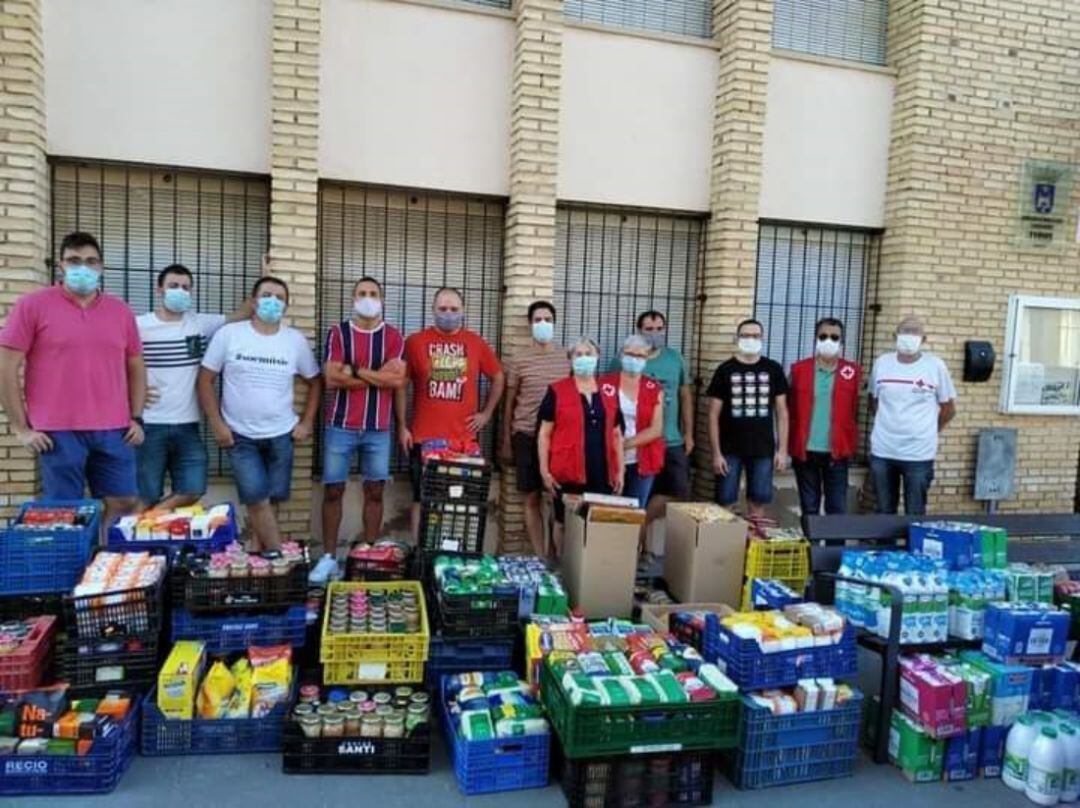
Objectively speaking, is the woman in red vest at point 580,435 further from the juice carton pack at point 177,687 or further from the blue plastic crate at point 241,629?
the juice carton pack at point 177,687

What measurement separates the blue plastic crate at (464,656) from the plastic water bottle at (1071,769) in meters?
2.64

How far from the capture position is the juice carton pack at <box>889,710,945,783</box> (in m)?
3.91

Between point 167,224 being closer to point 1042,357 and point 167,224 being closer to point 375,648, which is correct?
point 375,648

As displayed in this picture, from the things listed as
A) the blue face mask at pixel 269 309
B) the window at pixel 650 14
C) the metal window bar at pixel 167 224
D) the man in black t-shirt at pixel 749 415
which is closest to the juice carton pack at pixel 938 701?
the man in black t-shirt at pixel 749 415

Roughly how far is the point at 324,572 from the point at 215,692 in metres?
1.34

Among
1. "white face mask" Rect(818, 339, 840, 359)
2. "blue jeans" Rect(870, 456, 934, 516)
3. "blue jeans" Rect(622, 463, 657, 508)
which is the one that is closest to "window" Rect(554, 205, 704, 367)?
"white face mask" Rect(818, 339, 840, 359)

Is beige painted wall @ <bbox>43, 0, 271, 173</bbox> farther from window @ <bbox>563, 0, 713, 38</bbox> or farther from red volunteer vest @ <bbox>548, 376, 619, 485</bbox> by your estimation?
red volunteer vest @ <bbox>548, 376, 619, 485</bbox>

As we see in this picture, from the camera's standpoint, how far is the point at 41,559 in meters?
4.21

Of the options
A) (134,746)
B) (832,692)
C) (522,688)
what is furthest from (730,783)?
(134,746)

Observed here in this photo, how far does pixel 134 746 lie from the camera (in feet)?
12.4

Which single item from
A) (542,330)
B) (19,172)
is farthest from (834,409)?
(19,172)

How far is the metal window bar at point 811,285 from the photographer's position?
7.91 meters

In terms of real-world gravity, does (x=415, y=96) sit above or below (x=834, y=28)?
below

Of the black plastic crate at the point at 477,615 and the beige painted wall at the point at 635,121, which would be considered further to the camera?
the beige painted wall at the point at 635,121
